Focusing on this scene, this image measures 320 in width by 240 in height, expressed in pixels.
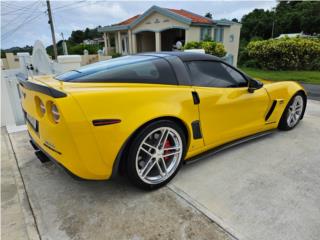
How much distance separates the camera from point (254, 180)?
2.49 m

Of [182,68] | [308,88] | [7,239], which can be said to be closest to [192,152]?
[182,68]

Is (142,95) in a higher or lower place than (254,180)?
higher

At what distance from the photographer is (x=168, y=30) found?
2205cm

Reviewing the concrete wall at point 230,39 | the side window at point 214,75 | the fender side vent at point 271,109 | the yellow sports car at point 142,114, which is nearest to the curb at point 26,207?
the yellow sports car at point 142,114

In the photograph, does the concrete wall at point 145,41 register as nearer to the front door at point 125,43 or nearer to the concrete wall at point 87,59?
the front door at point 125,43

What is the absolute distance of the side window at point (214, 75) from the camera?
103 inches

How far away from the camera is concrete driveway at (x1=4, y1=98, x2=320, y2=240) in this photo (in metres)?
1.84

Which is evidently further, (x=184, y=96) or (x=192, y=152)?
(x=192, y=152)

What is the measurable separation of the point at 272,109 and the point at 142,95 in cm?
217

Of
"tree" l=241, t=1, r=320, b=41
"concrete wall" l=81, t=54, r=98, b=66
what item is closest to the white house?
"concrete wall" l=81, t=54, r=98, b=66

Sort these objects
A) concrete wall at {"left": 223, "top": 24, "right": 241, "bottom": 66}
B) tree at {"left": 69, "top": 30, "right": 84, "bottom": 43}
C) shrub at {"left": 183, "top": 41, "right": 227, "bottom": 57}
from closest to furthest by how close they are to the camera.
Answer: shrub at {"left": 183, "top": 41, "right": 227, "bottom": 57} < concrete wall at {"left": 223, "top": 24, "right": 241, "bottom": 66} < tree at {"left": 69, "top": 30, "right": 84, "bottom": 43}

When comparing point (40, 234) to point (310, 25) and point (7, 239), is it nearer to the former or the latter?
point (7, 239)

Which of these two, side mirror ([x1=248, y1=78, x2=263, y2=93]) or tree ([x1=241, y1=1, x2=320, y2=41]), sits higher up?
tree ([x1=241, y1=1, x2=320, y2=41])

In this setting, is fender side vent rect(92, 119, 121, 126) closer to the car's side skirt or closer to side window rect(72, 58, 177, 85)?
side window rect(72, 58, 177, 85)
